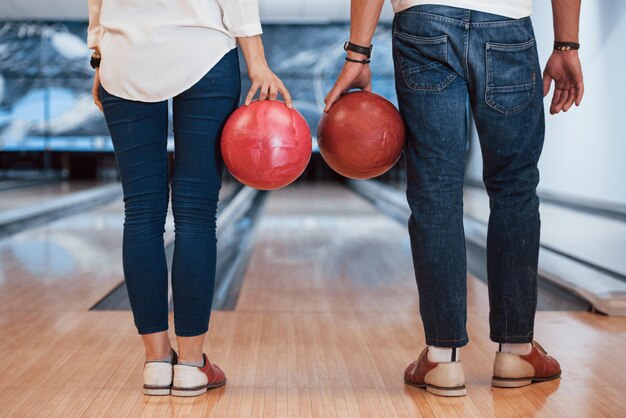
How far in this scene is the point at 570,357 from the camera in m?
1.73

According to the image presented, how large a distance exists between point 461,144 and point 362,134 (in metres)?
0.18

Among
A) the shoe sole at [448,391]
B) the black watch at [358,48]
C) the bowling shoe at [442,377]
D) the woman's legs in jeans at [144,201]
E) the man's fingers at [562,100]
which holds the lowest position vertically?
the shoe sole at [448,391]

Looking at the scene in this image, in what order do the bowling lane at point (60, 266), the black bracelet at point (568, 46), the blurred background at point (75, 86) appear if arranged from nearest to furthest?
1. the black bracelet at point (568, 46)
2. the bowling lane at point (60, 266)
3. the blurred background at point (75, 86)

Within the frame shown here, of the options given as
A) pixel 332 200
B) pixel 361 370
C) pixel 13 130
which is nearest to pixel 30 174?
pixel 13 130

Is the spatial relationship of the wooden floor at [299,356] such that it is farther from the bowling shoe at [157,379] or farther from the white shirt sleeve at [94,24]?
the white shirt sleeve at [94,24]

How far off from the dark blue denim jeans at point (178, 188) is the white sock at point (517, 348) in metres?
0.58

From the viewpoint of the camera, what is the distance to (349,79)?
4.80 ft

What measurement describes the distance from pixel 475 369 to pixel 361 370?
0.24 meters

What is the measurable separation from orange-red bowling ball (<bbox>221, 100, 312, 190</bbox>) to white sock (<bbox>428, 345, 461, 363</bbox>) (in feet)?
1.38

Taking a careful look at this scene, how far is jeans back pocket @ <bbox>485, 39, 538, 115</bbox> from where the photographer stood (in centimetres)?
140

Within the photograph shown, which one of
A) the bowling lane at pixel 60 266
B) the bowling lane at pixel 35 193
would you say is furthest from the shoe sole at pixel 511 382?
the bowling lane at pixel 35 193

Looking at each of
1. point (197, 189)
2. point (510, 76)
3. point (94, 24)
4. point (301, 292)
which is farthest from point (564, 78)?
point (301, 292)

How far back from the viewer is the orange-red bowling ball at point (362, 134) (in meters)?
1.45

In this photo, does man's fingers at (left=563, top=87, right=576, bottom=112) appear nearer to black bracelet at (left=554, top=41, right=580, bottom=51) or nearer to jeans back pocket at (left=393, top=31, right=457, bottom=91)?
black bracelet at (left=554, top=41, right=580, bottom=51)
